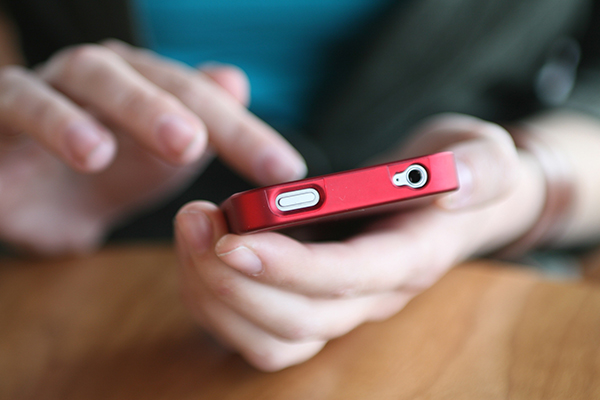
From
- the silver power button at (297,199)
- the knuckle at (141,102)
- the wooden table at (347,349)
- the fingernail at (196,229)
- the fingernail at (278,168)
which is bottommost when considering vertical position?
the wooden table at (347,349)

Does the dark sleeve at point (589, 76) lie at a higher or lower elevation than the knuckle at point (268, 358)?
higher

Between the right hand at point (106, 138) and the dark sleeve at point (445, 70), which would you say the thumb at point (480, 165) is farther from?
the dark sleeve at point (445, 70)

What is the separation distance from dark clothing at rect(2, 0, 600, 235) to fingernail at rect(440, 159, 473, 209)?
1.97 feet

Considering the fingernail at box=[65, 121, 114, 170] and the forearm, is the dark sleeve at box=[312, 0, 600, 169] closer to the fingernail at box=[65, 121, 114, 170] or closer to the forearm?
the forearm

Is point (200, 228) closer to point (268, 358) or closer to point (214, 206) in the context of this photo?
point (214, 206)

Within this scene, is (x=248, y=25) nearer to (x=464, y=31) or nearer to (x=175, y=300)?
(x=464, y=31)

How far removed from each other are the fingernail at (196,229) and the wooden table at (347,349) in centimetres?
14

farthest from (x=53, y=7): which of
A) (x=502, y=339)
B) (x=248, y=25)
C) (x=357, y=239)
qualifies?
(x=502, y=339)

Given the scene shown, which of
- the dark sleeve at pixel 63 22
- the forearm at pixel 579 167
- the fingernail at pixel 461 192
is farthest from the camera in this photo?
the dark sleeve at pixel 63 22

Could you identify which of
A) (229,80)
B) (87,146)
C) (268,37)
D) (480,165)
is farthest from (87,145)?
(268,37)

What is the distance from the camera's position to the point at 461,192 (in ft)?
1.44

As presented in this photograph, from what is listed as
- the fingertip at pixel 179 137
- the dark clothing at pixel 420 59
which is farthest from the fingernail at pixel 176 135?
the dark clothing at pixel 420 59

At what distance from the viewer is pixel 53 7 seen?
100cm

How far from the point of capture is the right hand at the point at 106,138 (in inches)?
21.9
